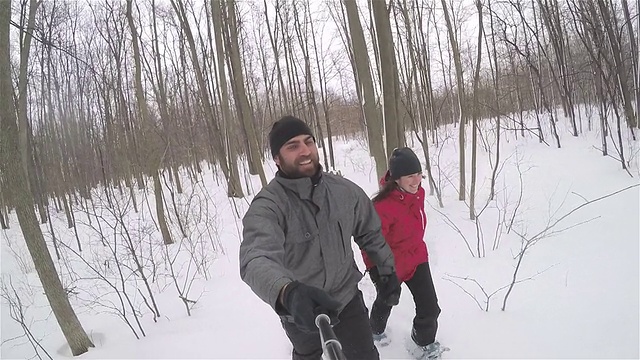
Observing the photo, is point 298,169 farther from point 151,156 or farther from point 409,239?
point 151,156

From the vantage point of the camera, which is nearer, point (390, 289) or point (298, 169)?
point (298, 169)

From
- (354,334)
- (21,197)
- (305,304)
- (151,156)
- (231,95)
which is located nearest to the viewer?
(305,304)

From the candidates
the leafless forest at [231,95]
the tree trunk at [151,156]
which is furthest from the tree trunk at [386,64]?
the tree trunk at [151,156]

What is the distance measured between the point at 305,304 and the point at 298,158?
76 centimetres

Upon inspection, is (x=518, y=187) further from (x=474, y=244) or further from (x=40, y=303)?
(x=40, y=303)

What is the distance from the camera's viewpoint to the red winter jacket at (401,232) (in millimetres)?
2406

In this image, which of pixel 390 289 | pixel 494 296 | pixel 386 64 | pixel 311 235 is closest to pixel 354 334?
pixel 390 289

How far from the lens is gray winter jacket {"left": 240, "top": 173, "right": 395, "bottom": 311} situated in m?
1.41

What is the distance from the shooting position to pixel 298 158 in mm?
1696

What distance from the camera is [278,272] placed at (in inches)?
49.4

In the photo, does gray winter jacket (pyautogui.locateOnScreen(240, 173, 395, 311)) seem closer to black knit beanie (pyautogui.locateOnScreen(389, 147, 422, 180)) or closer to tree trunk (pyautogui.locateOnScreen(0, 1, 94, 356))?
black knit beanie (pyautogui.locateOnScreen(389, 147, 422, 180))

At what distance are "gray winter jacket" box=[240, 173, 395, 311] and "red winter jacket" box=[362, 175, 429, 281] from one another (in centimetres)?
43

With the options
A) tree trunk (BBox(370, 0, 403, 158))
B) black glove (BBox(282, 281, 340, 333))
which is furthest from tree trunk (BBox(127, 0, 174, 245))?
black glove (BBox(282, 281, 340, 333))

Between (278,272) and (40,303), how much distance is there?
23.3ft
